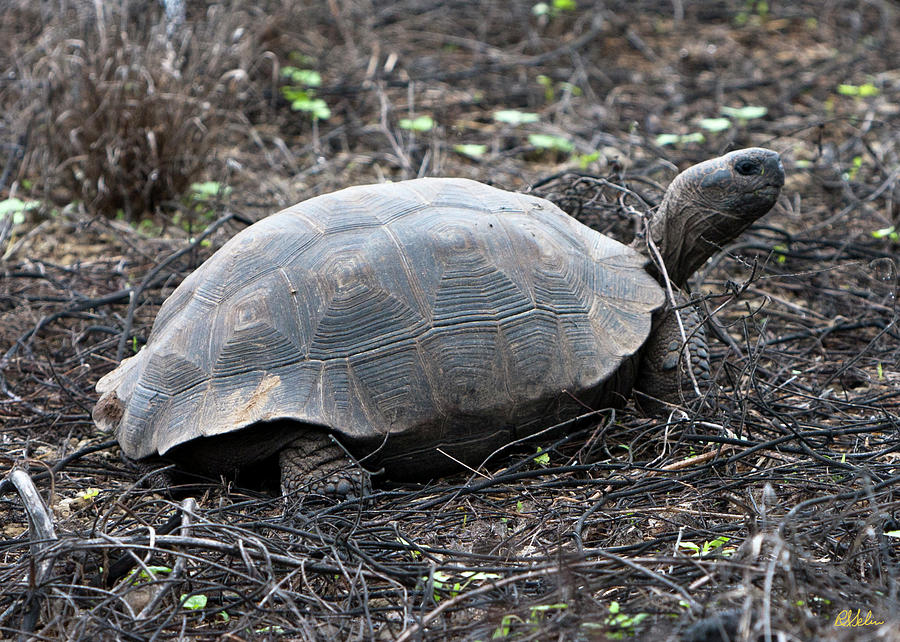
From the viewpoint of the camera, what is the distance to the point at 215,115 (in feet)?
19.5

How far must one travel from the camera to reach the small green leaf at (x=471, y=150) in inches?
255

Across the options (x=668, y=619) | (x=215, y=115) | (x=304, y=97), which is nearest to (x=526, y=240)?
(x=668, y=619)

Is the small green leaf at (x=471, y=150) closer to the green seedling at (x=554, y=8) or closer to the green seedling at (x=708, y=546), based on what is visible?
the green seedling at (x=554, y=8)

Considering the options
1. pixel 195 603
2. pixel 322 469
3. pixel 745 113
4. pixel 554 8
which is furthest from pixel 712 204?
pixel 554 8

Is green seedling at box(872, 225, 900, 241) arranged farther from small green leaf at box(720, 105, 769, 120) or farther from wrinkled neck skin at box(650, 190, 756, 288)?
small green leaf at box(720, 105, 769, 120)

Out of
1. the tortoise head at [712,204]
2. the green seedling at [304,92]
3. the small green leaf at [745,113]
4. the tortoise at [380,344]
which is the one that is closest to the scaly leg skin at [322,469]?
the tortoise at [380,344]

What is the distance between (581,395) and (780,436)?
2.32ft

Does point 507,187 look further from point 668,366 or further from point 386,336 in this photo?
point 386,336

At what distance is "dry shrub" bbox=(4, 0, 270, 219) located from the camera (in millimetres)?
5555

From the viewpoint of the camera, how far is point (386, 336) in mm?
3057

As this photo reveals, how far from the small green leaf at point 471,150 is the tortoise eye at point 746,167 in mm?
3010

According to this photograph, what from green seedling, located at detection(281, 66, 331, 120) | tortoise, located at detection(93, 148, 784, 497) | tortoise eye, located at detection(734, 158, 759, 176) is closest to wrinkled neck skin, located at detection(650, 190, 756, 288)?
tortoise eye, located at detection(734, 158, 759, 176)

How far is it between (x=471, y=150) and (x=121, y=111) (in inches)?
91.7

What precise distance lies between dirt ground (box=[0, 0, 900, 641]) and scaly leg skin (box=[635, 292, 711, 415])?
0.55 feet
